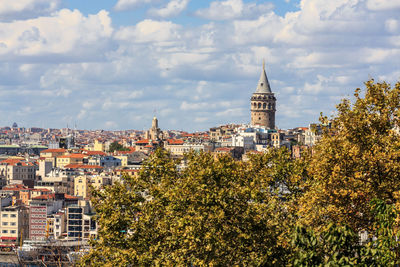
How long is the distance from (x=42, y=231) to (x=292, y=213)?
69.8 meters

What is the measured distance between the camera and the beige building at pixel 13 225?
93.0 metres

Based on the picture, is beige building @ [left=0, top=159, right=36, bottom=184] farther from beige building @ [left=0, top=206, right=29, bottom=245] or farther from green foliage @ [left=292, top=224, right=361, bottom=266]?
green foliage @ [left=292, top=224, right=361, bottom=266]

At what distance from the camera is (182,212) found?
23.9 meters

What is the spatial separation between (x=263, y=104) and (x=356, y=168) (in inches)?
5586

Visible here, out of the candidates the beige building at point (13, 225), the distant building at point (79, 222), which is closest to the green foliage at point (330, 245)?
the distant building at point (79, 222)

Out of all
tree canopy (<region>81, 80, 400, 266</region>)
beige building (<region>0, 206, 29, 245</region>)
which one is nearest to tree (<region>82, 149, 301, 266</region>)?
tree canopy (<region>81, 80, 400, 266</region>)

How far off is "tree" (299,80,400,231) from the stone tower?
140 metres

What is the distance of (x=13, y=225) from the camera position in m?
93.9

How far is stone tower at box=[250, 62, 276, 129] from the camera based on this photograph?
163500mm

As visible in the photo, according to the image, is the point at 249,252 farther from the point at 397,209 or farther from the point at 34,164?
the point at 34,164

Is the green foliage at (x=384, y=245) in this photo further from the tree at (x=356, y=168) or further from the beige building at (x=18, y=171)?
the beige building at (x=18, y=171)

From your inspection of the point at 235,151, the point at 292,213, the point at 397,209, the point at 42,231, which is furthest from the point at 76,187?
the point at 397,209

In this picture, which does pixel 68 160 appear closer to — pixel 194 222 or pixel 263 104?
pixel 263 104

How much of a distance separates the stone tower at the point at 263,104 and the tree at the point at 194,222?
13516 cm
